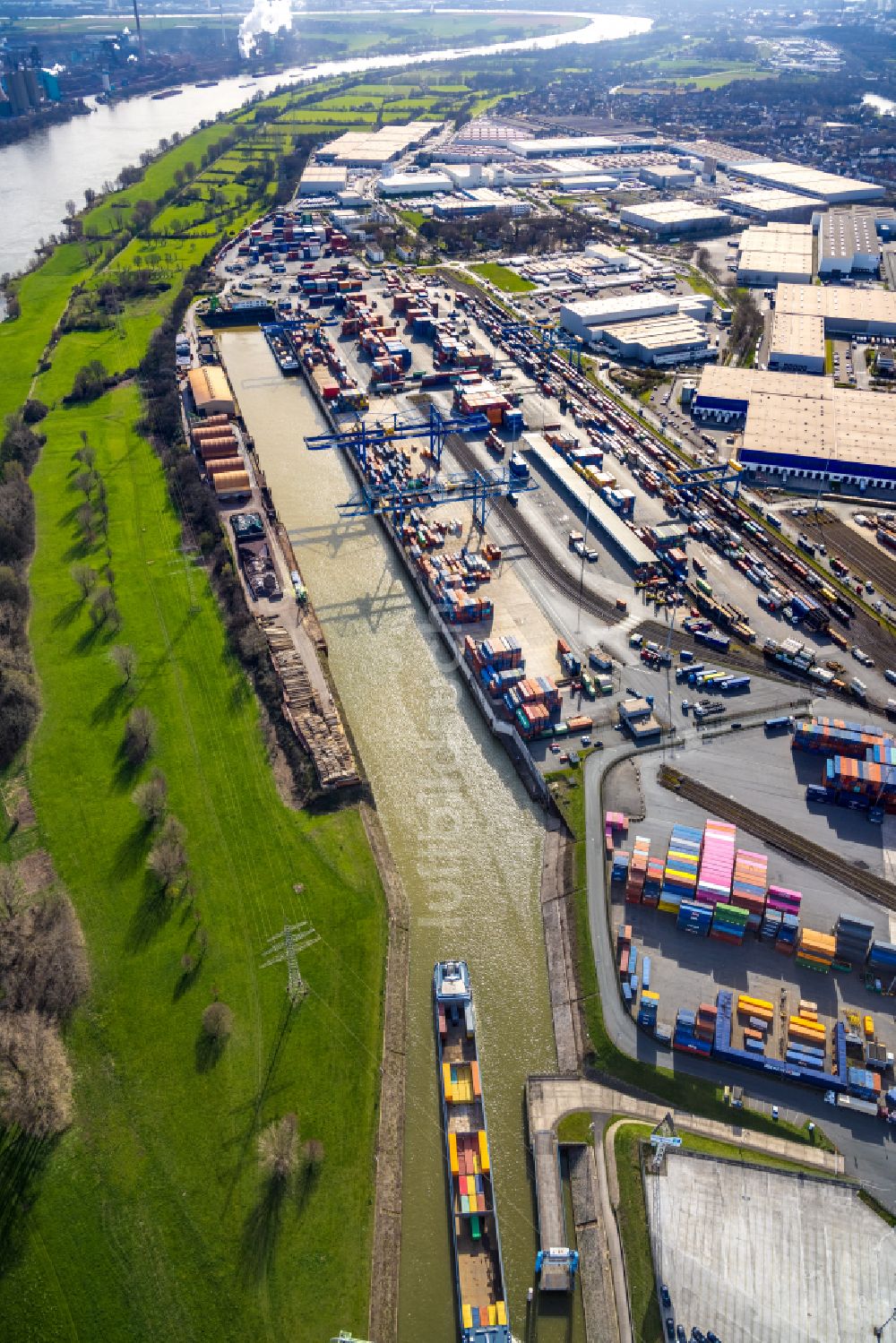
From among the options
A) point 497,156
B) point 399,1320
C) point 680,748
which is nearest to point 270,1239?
point 399,1320

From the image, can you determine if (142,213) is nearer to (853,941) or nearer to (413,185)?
(413,185)

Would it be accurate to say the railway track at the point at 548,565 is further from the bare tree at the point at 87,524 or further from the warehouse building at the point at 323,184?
the warehouse building at the point at 323,184

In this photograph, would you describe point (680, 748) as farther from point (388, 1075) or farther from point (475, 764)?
point (388, 1075)

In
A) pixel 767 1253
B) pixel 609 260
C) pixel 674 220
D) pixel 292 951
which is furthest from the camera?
pixel 674 220

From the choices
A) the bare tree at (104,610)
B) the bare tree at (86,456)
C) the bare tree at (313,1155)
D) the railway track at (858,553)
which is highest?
the bare tree at (86,456)

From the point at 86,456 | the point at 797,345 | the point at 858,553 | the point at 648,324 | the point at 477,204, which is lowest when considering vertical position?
the point at 858,553

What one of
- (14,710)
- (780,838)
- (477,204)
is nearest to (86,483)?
(14,710)

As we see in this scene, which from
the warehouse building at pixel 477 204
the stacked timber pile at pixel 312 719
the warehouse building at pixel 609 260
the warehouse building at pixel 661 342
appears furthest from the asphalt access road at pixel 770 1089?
the warehouse building at pixel 477 204

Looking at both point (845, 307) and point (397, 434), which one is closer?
point (397, 434)
